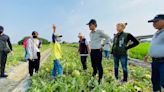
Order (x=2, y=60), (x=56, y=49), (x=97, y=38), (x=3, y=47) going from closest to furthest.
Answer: (x=97, y=38), (x=56, y=49), (x=3, y=47), (x=2, y=60)

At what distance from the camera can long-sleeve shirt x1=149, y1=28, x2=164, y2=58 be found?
24.5 ft

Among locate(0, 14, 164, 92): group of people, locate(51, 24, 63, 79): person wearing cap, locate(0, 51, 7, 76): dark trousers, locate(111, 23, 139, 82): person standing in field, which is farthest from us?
locate(0, 51, 7, 76): dark trousers

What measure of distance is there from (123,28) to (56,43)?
101 inches

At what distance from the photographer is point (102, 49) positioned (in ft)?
36.2

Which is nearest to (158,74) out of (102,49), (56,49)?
(102,49)

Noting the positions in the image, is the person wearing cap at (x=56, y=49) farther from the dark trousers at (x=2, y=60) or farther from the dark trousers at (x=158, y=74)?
the dark trousers at (x=158, y=74)

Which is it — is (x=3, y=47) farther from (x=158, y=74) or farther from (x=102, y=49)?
(x=158, y=74)

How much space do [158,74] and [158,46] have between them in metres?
0.57

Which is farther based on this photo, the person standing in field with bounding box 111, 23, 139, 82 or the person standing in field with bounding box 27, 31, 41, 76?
the person standing in field with bounding box 27, 31, 41, 76

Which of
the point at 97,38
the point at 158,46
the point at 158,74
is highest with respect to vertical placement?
the point at 97,38

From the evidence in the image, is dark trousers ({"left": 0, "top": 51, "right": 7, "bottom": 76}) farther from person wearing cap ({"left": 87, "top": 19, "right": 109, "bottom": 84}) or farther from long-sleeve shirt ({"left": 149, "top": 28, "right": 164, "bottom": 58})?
long-sleeve shirt ({"left": 149, "top": 28, "right": 164, "bottom": 58})

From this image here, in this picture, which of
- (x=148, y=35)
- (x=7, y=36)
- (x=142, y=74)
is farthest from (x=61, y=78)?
(x=148, y=35)

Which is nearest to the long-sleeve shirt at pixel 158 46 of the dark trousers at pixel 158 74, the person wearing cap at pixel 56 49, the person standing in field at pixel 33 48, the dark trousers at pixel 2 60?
the dark trousers at pixel 158 74

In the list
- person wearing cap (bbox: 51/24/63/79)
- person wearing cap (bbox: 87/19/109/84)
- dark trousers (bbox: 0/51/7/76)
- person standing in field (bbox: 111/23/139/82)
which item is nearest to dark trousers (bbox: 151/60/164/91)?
person standing in field (bbox: 111/23/139/82)
